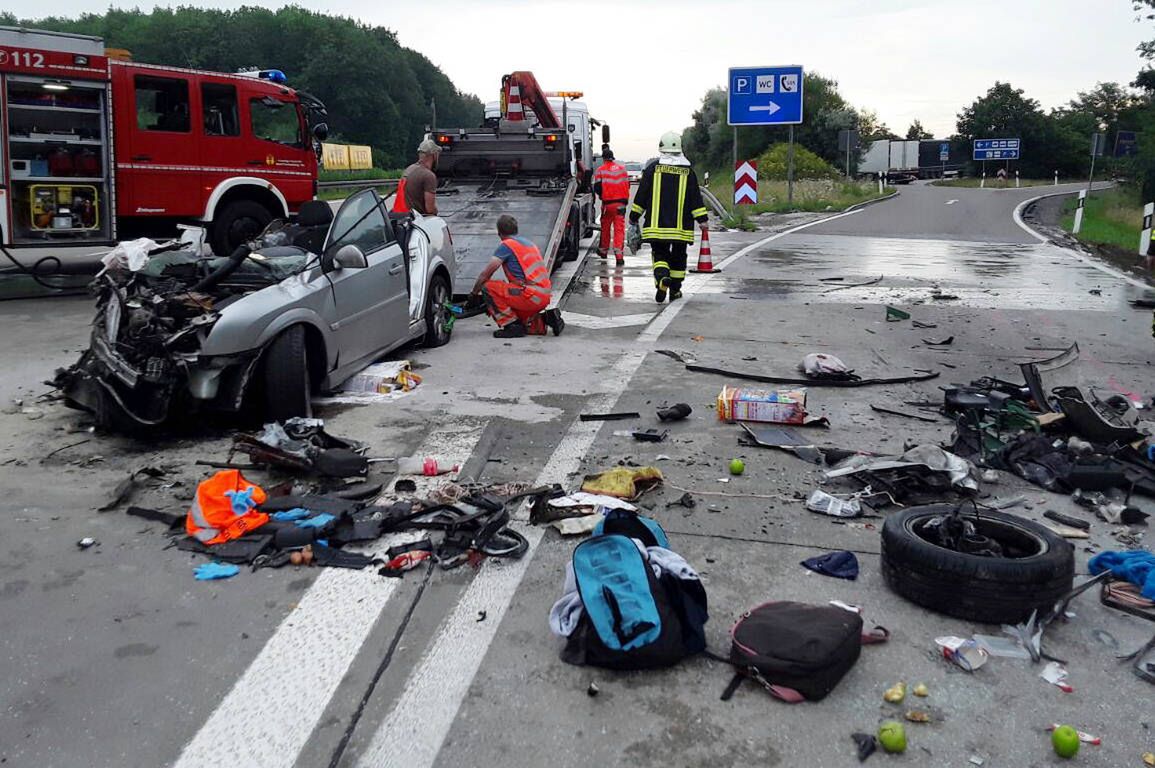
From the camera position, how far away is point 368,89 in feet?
309

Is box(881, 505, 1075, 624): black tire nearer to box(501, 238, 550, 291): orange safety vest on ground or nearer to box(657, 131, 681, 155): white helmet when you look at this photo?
box(501, 238, 550, 291): orange safety vest on ground

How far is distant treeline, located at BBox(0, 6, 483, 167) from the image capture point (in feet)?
284

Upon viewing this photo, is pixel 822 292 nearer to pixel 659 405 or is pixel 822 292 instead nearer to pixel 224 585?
pixel 659 405

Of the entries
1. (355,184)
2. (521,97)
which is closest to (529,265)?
(521,97)

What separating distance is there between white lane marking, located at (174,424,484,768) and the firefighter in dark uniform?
27.0ft

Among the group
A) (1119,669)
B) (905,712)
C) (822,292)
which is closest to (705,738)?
(905,712)

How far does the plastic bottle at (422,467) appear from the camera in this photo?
5.43 metres

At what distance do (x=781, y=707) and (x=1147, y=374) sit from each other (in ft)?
22.0

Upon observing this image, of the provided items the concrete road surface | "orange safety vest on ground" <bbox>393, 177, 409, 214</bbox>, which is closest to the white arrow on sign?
"orange safety vest on ground" <bbox>393, 177, 409, 214</bbox>

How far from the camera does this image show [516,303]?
31.6 ft

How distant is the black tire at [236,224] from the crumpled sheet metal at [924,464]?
34.6ft

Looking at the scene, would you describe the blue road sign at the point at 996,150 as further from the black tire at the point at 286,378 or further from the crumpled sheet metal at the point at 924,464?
the black tire at the point at 286,378

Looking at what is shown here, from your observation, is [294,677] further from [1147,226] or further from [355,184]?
[355,184]

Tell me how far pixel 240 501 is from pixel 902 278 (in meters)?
12.5
